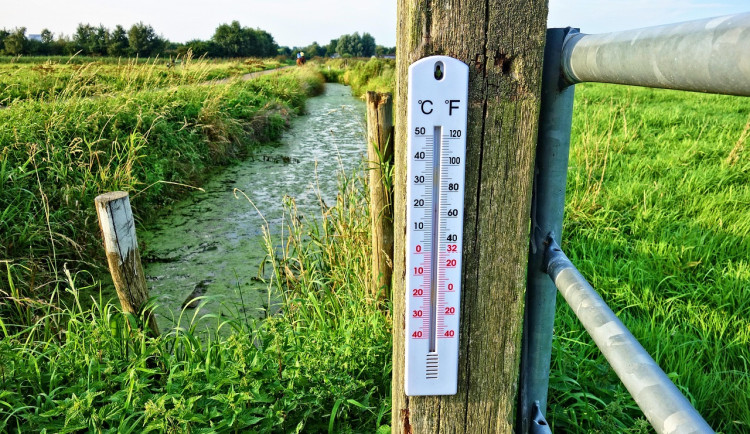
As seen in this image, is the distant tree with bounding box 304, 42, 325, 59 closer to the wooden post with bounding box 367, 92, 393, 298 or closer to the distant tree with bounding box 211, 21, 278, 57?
the distant tree with bounding box 211, 21, 278, 57

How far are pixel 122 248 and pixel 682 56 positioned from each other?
102 inches

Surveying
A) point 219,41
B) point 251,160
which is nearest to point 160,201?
point 251,160

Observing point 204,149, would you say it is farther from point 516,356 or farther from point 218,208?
point 516,356

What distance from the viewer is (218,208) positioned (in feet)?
18.8


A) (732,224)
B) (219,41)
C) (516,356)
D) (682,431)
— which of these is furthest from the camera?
(219,41)

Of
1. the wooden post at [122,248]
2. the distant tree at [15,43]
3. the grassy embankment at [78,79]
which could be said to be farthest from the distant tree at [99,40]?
the wooden post at [122,248]

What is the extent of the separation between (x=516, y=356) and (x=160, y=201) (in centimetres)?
544

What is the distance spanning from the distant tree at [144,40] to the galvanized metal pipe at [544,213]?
4705cm

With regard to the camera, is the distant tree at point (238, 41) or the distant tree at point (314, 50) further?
the distant tree at point (314, 50)

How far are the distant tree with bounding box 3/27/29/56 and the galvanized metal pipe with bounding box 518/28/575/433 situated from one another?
123 feet

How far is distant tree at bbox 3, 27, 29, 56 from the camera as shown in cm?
3045

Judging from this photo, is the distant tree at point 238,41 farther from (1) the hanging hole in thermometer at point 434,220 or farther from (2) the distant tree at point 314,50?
(1) the hanging hole in thermometer at point 434,220

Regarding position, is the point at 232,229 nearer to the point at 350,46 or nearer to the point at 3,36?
the point at 3,36

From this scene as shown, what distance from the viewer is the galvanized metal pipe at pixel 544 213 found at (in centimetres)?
89
